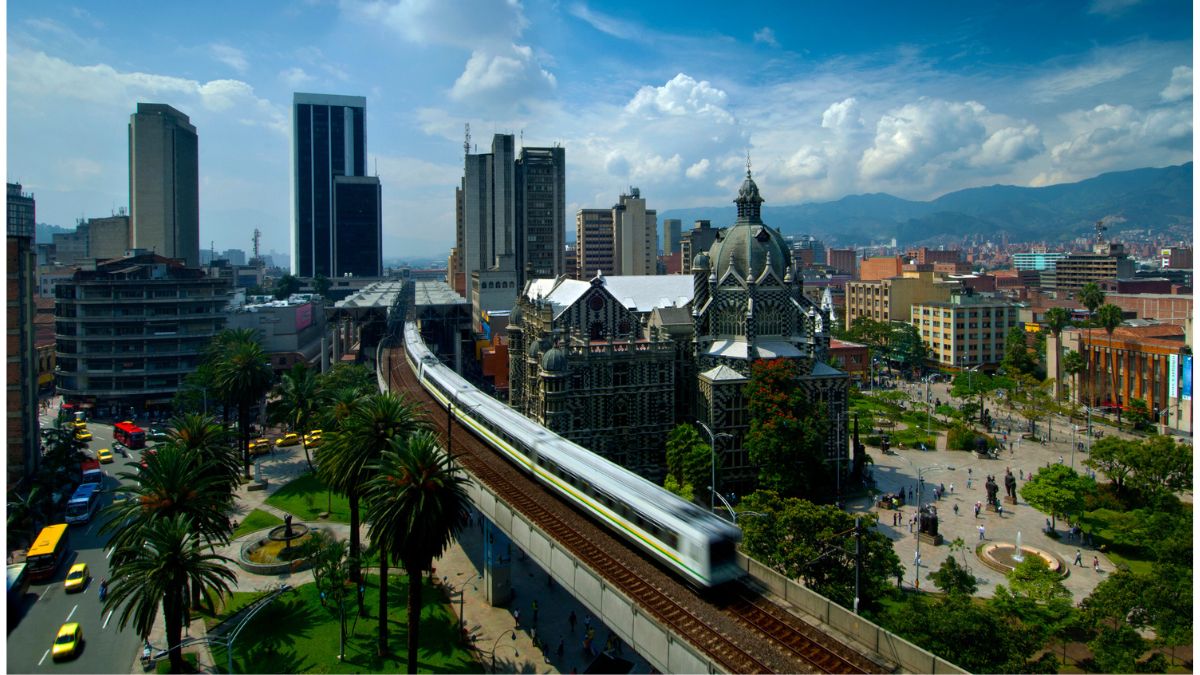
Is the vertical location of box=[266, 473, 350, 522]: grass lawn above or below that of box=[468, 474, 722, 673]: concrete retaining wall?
below

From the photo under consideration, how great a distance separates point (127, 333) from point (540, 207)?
110 meters

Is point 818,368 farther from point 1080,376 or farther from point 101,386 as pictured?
point 101,386

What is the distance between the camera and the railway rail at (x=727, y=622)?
25.8m

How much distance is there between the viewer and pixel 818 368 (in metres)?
70.4

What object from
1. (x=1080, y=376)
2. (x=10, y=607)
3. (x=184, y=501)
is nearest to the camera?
(x=184, y=501)

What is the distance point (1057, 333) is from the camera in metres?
106

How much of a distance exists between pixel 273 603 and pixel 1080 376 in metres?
109

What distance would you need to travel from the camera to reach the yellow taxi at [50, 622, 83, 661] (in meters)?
38.2

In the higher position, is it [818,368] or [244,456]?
[818,368]

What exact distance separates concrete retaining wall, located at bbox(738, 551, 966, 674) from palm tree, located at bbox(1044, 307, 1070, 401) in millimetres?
94051

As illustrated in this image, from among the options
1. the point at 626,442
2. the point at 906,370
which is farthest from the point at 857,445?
the point at 906,370

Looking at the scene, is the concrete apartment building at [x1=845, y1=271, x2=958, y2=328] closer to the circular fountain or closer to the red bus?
the circular fountain

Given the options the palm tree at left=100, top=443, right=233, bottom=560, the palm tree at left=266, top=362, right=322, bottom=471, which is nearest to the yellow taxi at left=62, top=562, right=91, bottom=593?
the palm tree at left=100, top=443, right=233, bottom=560

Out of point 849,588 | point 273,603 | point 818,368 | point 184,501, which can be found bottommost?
point 273,603
